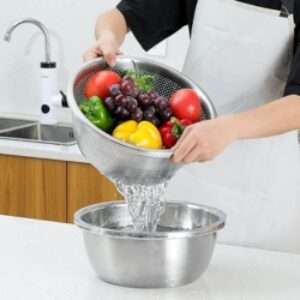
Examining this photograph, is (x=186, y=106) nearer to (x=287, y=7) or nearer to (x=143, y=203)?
(x=143, y=203)

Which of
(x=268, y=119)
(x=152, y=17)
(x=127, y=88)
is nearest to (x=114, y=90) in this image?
(x=127, y=88)

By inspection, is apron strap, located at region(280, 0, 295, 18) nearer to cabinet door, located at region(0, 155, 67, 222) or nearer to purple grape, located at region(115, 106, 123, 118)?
purple grape, located at region(115, 106, 123, 118)

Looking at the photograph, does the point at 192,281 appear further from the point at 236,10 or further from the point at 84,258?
the point at 236,10

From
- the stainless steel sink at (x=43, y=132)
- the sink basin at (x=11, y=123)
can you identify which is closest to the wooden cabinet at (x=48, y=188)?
the stainless steel sink at (x=43, y=132)

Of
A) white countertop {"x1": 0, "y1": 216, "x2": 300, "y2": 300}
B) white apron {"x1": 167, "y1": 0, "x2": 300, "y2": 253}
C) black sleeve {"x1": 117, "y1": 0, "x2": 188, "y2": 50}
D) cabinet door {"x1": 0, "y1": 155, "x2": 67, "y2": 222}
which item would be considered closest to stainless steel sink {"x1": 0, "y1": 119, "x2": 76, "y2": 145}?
cabinet door {"x1": 0, "y1": 155, "x2": 67, "y2": 222}

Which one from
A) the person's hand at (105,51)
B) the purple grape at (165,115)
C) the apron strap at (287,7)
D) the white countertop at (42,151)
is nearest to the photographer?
the purple grape at (165,115)

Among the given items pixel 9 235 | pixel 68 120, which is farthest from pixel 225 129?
pixel 68 120

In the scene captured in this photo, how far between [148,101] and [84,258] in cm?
35

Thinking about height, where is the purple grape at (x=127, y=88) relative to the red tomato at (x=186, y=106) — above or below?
above

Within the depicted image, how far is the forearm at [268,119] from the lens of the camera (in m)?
1.56

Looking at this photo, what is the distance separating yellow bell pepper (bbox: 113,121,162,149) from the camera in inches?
57.6

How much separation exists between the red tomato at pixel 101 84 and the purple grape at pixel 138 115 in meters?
0.08

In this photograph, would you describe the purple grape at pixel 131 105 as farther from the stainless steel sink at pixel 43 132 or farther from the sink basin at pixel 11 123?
the sink basin at pixel 11 123

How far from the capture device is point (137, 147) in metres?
1.42
